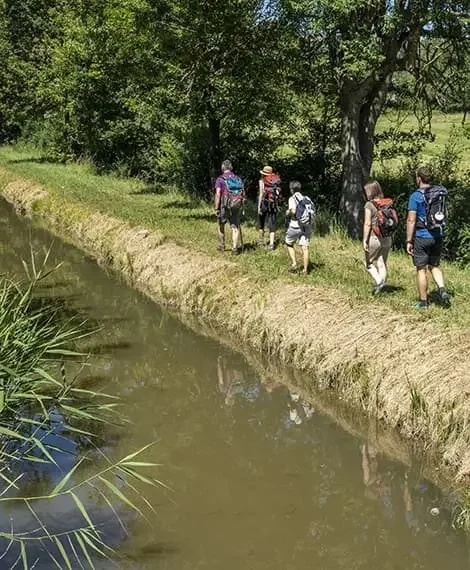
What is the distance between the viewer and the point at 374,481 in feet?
22.1

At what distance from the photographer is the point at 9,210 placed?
75.9 ft

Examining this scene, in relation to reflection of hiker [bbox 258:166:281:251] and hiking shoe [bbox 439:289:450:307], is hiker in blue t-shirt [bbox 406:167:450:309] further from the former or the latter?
reflection of hiker [bbox 258:166:281:251]

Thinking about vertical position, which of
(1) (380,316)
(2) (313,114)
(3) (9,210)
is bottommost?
(3) (9,210)

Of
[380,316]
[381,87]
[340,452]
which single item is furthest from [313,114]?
[340,452]

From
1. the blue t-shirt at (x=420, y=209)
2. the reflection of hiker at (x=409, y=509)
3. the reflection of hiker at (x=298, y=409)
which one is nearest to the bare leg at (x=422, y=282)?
the blue t-shirt at (x=420, y=209)

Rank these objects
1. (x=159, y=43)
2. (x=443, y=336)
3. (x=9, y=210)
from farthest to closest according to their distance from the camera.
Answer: (x=9, y=210) < (x=159, y=43) < (x=443, y=336)

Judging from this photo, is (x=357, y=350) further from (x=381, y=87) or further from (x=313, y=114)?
(x=313, y=114)

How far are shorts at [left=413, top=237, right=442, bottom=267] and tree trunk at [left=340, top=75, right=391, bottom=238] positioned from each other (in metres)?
5.94

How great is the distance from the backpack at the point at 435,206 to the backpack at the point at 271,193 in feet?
15.9

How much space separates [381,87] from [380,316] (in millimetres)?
7309

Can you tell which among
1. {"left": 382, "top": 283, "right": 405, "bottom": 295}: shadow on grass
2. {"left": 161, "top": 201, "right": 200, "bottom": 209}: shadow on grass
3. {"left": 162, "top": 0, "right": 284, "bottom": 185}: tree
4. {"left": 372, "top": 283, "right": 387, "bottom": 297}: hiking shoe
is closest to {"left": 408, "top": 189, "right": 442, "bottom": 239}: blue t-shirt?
{"left": 372, "top": 283, "right": 387, "bottom": 297}: hiking shoe

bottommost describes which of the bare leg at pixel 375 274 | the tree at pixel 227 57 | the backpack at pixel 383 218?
the bare leg at pixel 375 274

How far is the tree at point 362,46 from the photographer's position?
1174cm

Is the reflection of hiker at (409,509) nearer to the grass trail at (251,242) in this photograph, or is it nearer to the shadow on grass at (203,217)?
the grass trail at (251,242)
